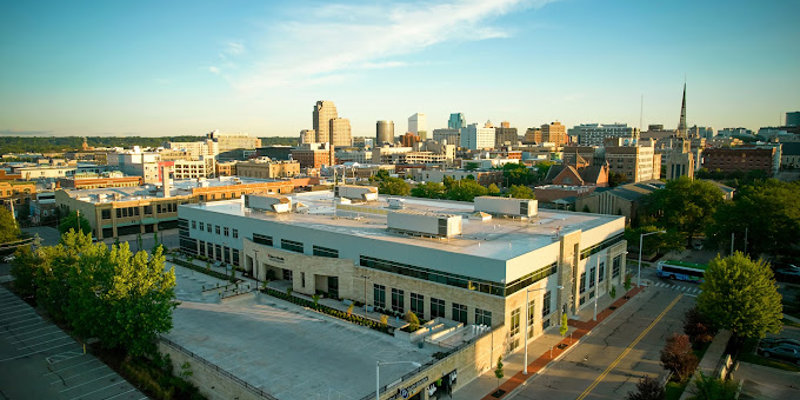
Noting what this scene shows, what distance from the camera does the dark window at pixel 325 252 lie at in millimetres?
49728

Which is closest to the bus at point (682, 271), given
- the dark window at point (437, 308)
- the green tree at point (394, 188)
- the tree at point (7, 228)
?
the dark window at point (437, 308)

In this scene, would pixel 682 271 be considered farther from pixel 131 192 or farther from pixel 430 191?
pixel 131 192

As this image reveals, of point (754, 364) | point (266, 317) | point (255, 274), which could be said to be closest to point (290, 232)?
point (255, 274)

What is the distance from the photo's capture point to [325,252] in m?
50.6

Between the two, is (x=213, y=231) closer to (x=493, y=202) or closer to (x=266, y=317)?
(x=266, y=317)

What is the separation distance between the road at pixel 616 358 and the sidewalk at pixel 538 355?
0.68 meters

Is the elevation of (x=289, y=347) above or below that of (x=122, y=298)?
below

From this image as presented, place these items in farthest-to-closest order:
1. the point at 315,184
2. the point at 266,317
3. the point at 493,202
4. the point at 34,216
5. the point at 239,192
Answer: the point at 315,184 → the point at 239,192 → the point at 34,216 → the point at 493,202 → the point at 266,317

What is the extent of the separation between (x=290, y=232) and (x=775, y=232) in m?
57.1

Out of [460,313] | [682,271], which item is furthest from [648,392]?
[682,271]

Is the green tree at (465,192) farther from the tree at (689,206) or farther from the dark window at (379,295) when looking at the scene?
the dark window at (379,295)

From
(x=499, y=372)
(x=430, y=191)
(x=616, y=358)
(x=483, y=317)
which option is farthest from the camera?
(x=430, y=191)

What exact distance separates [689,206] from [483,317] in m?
52.9

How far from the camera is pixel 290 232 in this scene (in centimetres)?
5372
